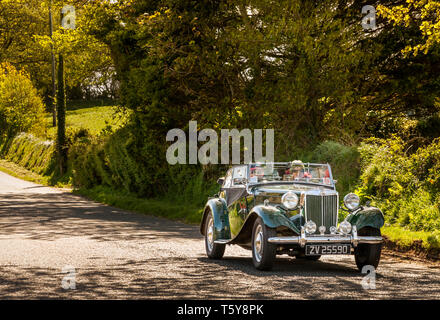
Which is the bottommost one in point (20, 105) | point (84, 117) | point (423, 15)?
point (423, 15)

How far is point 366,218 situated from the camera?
33.9 feet

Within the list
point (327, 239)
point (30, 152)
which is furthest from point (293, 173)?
point (30, 152)

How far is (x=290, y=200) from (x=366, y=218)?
3.85ft

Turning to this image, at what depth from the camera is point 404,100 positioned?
24000 millimetres

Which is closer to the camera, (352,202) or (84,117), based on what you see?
(352,202)

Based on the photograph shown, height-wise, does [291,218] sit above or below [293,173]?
below

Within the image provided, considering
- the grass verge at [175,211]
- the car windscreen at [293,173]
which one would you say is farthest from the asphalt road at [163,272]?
the car windscreen at [293,173]

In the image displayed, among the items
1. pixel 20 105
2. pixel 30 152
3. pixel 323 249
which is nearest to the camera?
pixel 323 249

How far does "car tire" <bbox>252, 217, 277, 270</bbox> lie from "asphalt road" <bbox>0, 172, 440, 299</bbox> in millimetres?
153

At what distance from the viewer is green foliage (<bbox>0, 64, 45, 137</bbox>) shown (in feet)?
190

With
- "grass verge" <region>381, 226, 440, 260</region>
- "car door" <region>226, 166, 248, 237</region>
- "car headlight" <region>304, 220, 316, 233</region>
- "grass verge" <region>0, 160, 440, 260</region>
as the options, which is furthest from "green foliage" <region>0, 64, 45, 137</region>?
"car headlight" <region>304, 220, 316, 233</region>

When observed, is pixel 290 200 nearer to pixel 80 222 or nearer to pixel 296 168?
pixel 296 168

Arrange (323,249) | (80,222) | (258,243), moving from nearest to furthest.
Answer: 1. (323,249)
2. (258,243)
3. (80,222)

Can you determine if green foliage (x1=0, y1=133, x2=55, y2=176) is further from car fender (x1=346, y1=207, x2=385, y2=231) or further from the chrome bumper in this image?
the chrome bumper
